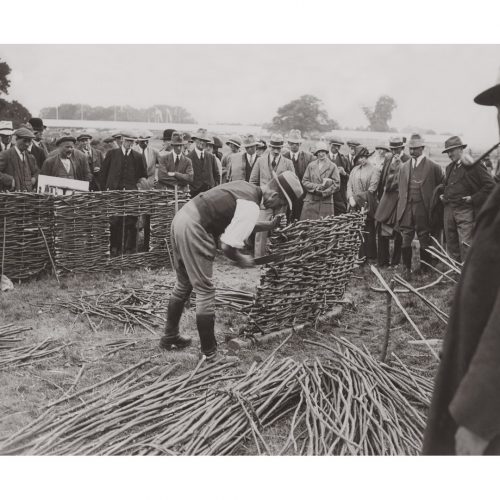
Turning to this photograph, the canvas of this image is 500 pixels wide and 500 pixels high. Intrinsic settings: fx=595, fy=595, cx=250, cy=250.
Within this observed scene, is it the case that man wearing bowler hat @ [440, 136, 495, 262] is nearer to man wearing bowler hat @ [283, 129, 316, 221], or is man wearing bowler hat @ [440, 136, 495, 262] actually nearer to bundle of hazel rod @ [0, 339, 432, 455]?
man wearing bowler hat @ [283, 129, 316, 221]

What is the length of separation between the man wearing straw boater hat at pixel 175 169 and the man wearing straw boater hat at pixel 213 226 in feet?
16.6

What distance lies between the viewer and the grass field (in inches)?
175

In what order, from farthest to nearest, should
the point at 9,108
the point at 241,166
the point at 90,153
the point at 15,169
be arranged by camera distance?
the point at 90,153 → the point at 241,166 → the point at 15,169 → the point at 9,108

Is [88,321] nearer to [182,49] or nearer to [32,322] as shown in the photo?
[32,322]

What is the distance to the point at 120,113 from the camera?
25.7ft

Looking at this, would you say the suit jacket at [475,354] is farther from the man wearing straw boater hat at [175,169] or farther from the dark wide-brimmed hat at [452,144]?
the man wearing straw boater hat at [175,169]

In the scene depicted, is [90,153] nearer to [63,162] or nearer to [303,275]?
[63,162]

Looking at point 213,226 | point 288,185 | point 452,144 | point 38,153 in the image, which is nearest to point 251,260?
point 213,226

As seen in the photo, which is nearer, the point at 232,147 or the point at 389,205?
the point at 389,205

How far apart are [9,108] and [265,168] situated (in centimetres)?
416

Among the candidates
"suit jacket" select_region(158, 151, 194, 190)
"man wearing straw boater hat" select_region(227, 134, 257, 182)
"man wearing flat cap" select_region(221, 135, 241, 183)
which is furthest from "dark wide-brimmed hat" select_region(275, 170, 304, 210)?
"man wearing flat cap" select_region(221, 135, 241, 183)

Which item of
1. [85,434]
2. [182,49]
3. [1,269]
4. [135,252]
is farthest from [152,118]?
[85,434]

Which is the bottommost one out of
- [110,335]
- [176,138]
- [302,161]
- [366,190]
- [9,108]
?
[110,335]

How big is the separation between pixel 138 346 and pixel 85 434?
6.31 ft
